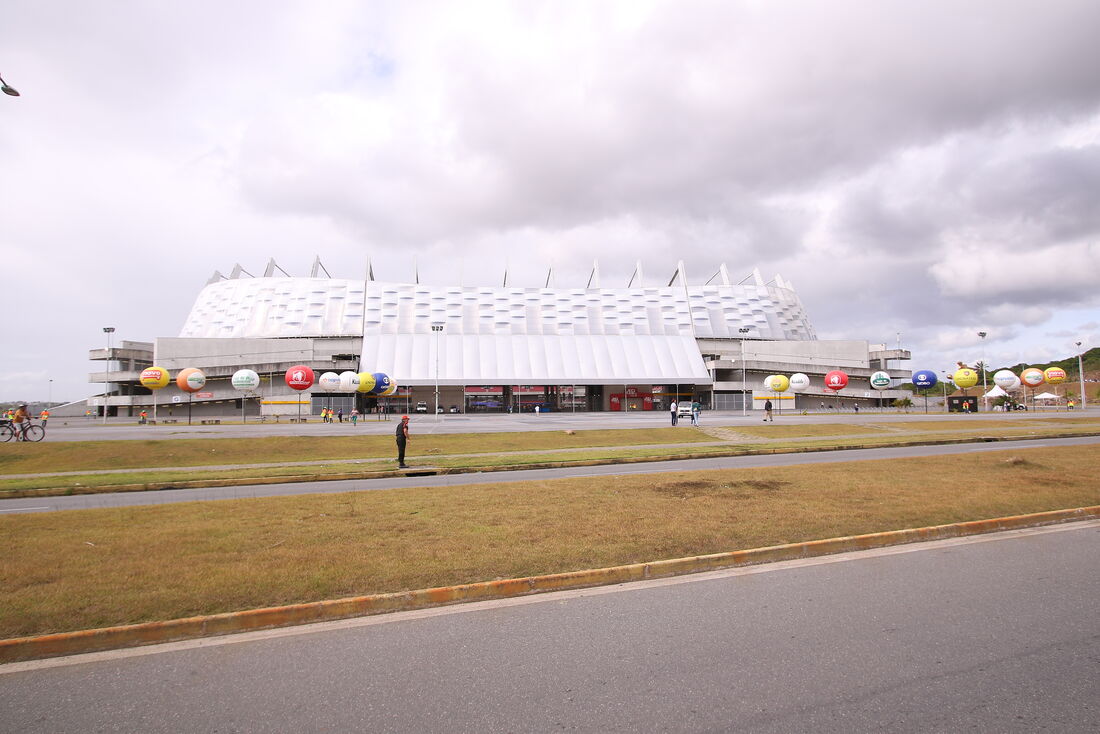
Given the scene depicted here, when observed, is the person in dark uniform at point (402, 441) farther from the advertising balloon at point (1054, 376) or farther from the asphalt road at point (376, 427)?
the advertising balloon at point (1054, 376)

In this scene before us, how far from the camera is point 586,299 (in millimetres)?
85000

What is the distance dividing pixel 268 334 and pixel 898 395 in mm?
81396

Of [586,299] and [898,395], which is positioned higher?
[586,299]

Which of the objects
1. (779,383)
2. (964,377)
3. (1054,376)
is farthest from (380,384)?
(1054,376)

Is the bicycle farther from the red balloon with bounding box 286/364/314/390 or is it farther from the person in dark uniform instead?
the person in dark uniform

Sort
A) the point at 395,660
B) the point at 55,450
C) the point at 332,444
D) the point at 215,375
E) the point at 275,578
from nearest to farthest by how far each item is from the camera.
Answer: the point at 395,660 < the point at 275,578 < the point at 55,450 < the point at 332,444 < the point at 215,375

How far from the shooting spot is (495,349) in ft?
230

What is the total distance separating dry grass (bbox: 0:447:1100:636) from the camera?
5805 mm

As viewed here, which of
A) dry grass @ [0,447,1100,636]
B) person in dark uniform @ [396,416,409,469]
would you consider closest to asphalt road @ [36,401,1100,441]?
person in dark uniform @ [396,416,409,469]

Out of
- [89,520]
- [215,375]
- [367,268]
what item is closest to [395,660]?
[89,520]

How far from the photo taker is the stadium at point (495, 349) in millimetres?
65875

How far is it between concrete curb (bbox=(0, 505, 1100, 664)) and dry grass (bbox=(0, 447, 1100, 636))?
0.22m

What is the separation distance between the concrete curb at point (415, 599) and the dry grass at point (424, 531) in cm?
22

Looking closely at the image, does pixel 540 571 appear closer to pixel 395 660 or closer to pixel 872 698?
pixel 395 660
